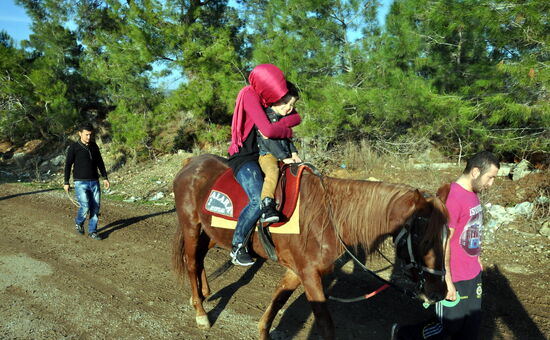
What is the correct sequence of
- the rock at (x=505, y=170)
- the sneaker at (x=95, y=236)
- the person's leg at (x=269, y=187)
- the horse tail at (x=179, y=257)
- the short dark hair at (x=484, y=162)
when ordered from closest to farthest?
the short dark hair at (x=484, y=162)
the person's leg at (x=269, y=187)
the horse tail at (x=179, y=257)
the sneaker at (x=95, y=236)
the rock at (x=505, y=170)

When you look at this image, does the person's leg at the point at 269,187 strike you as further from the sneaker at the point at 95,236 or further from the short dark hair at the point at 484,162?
the sneaker at the point at 95,236

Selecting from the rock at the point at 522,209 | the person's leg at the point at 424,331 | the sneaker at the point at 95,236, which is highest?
the person's leg at the point at 424,331

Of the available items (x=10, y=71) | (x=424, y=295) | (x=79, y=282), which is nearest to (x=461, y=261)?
(x=424, y=295)

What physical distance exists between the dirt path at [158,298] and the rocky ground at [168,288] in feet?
0.04

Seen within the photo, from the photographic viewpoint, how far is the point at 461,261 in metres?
2.91

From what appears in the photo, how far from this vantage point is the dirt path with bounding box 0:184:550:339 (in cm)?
392

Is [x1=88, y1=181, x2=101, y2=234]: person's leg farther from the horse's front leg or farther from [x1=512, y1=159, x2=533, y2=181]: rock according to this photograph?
[x1=512, y1=159, x2=533, y2=181]: rock

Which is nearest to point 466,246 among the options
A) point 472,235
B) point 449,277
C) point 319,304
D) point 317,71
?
point 472,235

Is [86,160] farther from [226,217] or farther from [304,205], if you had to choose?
[304,205]

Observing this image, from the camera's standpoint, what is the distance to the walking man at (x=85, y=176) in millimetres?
6941

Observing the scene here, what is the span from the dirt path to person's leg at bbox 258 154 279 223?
1431 mm

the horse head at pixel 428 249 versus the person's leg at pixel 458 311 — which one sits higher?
the horse head at pixel 428 249

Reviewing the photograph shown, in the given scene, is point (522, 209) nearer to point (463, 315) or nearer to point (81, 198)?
point (463, 315)

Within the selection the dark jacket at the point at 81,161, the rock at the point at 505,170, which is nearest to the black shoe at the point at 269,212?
the dark jacket at the point at 81,161
